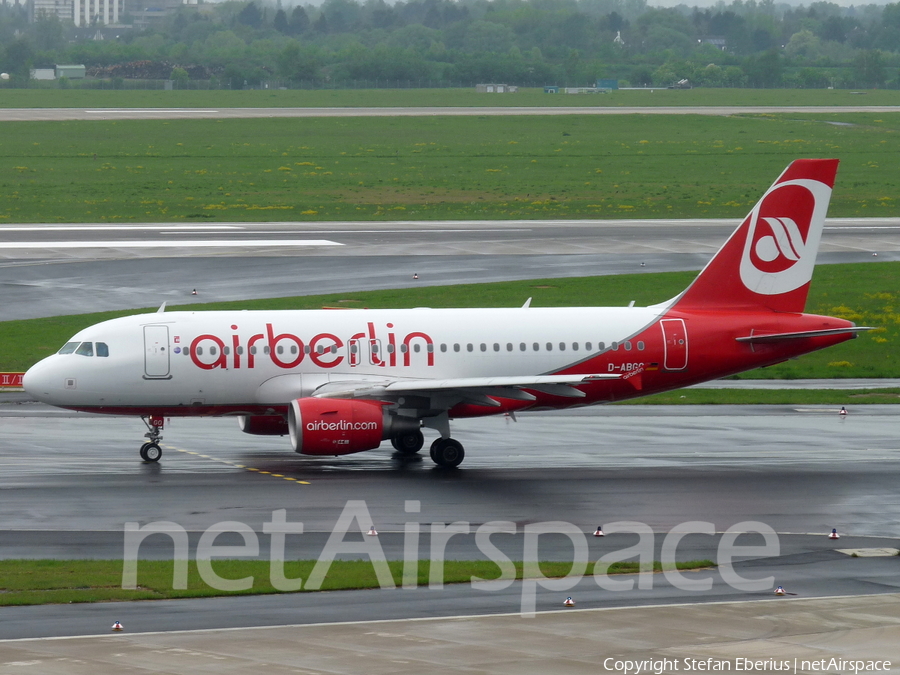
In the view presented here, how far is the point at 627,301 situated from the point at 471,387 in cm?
2520

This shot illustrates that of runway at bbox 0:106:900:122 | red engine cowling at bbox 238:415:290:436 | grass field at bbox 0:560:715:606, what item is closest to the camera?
grass field at bbox 0:560:715:606

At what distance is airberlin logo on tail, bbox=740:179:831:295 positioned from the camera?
38.8 m

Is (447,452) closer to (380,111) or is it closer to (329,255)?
(329,255)

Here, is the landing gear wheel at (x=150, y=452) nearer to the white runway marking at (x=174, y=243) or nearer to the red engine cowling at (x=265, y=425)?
the red engine cowling at (x=265, y=425)

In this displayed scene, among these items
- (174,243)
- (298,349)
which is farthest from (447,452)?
(174,243)

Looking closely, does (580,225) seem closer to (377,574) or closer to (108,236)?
(108,236)

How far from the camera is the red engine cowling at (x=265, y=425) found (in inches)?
1452

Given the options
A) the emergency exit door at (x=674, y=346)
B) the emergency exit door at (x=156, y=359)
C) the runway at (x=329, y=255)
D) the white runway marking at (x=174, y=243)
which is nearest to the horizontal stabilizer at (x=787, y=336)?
the emergency exit door at (x=674, y=346)

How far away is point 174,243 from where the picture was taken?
75.6m

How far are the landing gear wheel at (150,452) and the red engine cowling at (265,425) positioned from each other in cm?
254

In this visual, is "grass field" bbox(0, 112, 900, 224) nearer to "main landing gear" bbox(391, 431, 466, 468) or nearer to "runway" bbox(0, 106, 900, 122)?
"runway" bbox(0, 106, 900, 122)

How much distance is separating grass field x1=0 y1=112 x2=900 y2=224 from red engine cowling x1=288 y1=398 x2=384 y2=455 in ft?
187

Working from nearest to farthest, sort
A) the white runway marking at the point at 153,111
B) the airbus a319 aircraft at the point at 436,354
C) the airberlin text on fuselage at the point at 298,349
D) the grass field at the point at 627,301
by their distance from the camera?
the airbus a319 aircraft at the point at 436,354 → the airberlin text on fuselage at the point at 298,349 → the grass field at the point at 627,301 → the white runway marking at the point at 153,111

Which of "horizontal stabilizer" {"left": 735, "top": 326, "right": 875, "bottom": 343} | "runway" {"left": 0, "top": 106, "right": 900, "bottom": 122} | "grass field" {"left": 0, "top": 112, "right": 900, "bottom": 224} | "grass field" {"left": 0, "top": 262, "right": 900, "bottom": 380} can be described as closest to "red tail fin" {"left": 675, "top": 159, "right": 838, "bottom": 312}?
"horizontal stabilizer" {"left": 735, "top": 326, "right": 875, "bottom": 343}
